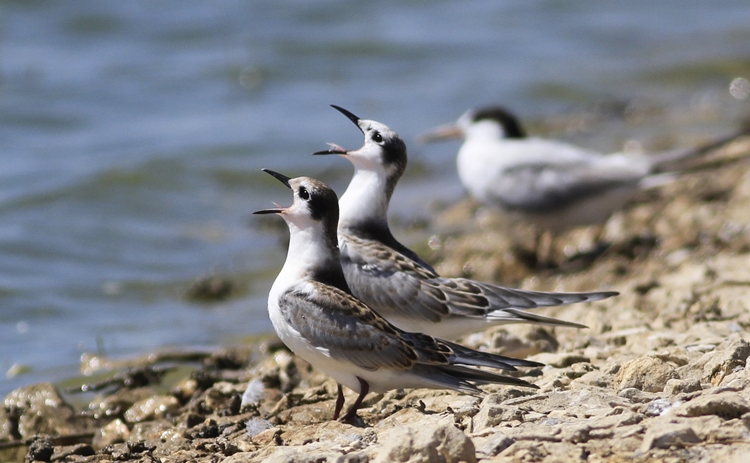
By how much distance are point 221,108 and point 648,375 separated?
11750 mm

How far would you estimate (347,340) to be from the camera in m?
4.99

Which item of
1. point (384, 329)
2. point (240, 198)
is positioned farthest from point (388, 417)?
point (240, 198)

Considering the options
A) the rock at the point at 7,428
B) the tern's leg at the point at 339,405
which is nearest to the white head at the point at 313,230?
the tern's leg at the point at 339,405

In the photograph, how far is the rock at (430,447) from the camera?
3.80m

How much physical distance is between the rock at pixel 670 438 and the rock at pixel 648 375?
0.96 m

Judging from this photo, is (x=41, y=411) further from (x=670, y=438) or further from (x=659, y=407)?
(x=670, y=438)

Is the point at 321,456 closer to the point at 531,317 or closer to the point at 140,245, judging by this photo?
the point at 531,317

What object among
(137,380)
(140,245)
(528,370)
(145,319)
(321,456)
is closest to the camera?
(321,456)

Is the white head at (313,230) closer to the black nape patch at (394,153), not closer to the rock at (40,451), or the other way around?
the black nape patch at (394,153)

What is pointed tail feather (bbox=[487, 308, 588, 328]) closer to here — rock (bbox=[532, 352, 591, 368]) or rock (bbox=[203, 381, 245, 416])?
rock (bbox=[532, 352, 591, 368])

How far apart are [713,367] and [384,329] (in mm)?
1543

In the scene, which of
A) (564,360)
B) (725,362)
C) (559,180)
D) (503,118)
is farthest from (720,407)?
(503,118)

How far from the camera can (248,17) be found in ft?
64.6

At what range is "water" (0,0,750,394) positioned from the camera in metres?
9.52
